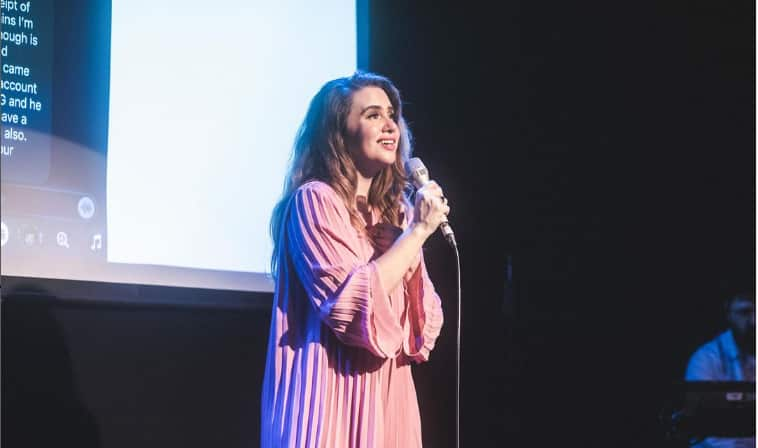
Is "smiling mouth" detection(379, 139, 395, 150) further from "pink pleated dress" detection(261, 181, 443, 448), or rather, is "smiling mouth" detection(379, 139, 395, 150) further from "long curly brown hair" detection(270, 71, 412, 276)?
"pink pleated dress" detection(261, 181, 443, 448)

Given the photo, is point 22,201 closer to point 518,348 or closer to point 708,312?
point 518,348

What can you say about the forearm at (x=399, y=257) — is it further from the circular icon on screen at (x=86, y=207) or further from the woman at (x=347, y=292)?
the circular icon on screen at (x=86, y=207)

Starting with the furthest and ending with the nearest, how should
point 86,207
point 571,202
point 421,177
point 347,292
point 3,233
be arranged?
point 571,202 → point 86,207 → point 3,233 → point 421,177 → point 347,292

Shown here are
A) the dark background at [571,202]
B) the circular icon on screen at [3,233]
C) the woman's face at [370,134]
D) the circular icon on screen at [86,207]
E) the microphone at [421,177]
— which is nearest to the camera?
the microphone at [421,177]

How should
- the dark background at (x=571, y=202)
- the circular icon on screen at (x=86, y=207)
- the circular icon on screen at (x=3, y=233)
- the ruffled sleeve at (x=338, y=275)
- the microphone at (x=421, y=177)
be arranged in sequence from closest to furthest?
the ruffled sleeve at (x=338, y=275), the microphone at (x=421, y=177), the circular icon on screen at (x=3, y=233), the circular icon on screen at (x=86, y=207), the dark background at (x=571, y=202)

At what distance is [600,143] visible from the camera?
12.0 ft

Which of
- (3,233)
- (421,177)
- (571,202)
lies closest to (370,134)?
(421,177)

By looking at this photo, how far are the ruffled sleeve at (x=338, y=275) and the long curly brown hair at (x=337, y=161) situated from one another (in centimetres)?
9

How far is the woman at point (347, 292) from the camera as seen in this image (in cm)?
187

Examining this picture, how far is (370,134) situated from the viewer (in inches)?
83.8

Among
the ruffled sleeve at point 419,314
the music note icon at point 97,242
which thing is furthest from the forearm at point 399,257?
the music note icon at point 97,242

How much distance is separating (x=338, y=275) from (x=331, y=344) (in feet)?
0.52

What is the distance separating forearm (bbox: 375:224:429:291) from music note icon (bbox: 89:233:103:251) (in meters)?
0.85

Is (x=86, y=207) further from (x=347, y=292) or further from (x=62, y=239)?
(x=347, y=292)
